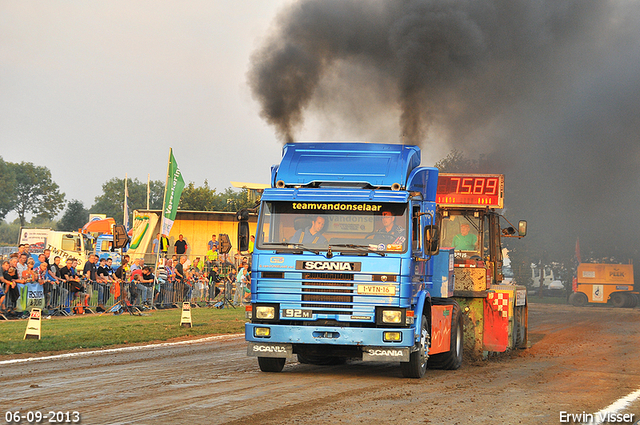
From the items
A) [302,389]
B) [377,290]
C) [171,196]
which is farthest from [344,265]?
[171,196]

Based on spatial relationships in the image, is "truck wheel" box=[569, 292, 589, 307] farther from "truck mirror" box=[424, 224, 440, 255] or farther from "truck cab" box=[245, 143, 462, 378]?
"truck mirror" box=[424, 224, 440, 255]

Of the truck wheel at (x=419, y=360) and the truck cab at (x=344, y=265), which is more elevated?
the truck cab at (x=344, y=265)

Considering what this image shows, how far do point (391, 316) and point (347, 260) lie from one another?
97 centimetres

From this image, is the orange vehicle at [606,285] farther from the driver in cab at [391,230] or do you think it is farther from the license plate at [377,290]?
the license plate at [377,290]

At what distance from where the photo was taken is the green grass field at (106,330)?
554 inches

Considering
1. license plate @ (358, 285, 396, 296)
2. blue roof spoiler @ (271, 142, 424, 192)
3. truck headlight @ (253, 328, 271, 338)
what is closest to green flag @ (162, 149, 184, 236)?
blue roof spoiler @ (271, 142, 424, 192)

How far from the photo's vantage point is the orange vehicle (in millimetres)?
43219

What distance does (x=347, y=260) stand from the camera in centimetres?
1018

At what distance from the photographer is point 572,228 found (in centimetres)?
4650

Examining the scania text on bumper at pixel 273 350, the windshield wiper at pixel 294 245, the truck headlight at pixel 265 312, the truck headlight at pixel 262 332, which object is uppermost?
the windshield wiper at pixel 294 245

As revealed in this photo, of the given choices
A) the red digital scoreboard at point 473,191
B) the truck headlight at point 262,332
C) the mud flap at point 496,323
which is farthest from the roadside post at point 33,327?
the mud flap at point 496,323

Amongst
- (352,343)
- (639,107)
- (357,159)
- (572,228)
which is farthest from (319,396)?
(572,228)

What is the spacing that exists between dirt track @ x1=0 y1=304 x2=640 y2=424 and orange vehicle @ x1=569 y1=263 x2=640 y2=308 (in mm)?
31173

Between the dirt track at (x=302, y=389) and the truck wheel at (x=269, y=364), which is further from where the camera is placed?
the truck wheel at (x=269, y=364)
